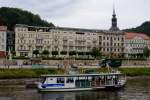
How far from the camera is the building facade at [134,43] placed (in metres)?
170

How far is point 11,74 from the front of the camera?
7831cm

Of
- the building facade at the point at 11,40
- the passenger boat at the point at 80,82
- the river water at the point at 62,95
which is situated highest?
the building facade at the point at 11,40

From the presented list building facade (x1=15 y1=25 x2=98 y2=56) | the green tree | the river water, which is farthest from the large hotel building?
the river water

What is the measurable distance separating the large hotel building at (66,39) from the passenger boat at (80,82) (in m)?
73.4

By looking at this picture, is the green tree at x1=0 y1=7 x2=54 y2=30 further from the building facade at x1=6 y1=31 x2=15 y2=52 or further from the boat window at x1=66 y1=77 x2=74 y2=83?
the boat window at x1=66 y1=77 x2=74 y2=83

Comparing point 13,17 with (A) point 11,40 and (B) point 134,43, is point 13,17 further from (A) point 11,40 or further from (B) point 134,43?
(B) point 134,43

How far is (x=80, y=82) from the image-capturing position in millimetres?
66938

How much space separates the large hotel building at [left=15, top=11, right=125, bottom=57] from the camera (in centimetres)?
14138

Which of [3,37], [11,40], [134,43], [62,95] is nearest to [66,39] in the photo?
[11,40]

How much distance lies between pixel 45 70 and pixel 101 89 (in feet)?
68.0

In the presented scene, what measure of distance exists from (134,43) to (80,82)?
108 metres

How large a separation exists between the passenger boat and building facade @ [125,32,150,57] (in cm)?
10001

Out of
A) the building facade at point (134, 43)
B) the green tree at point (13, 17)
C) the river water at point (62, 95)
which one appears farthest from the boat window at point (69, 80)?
the building facade at point (134, 43)

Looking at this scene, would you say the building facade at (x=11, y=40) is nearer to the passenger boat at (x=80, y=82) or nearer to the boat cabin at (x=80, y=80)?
the passenger boat at (x=80, y=82)
